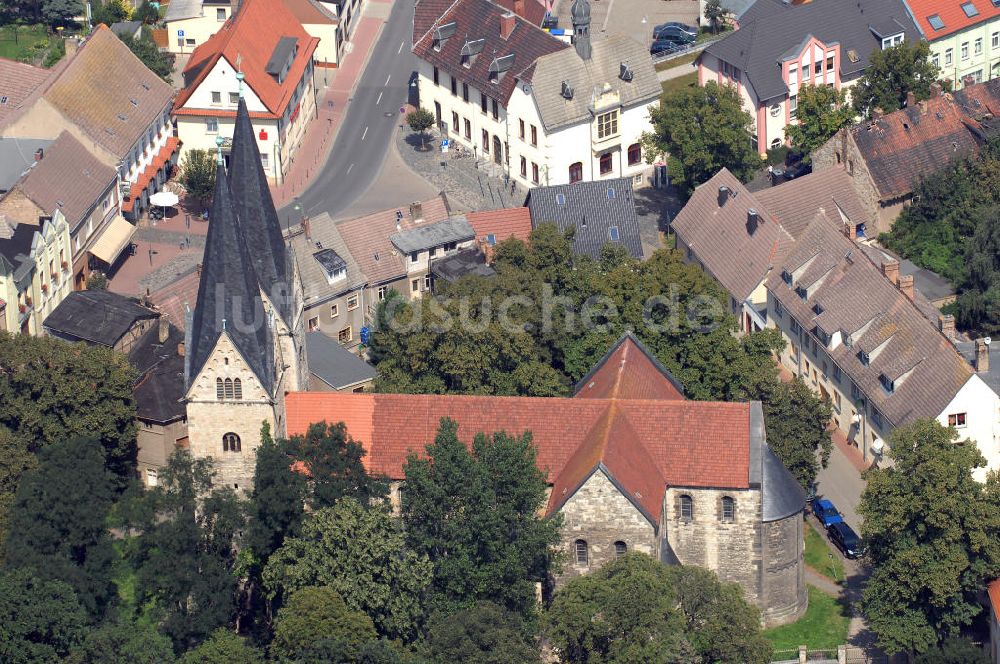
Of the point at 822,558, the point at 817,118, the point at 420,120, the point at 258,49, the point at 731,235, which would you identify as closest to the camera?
the point at 822,558

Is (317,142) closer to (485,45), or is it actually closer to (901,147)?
(485,45)

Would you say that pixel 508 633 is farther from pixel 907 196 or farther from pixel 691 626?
pixel 907 196

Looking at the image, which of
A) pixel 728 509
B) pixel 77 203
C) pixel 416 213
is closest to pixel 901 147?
pixel 416 213

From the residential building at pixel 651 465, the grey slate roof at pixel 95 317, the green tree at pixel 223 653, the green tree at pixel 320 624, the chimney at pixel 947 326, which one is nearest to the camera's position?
the green tree at pixel 320 624

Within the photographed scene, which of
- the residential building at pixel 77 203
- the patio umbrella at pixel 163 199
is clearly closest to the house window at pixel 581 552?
the residential building at pixel 77 203

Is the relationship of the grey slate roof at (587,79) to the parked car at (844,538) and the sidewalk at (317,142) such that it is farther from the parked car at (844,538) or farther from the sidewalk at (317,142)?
the parked car at (844,538)

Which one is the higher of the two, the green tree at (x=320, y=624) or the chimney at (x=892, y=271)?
the chimney at (x=892, y=271)
